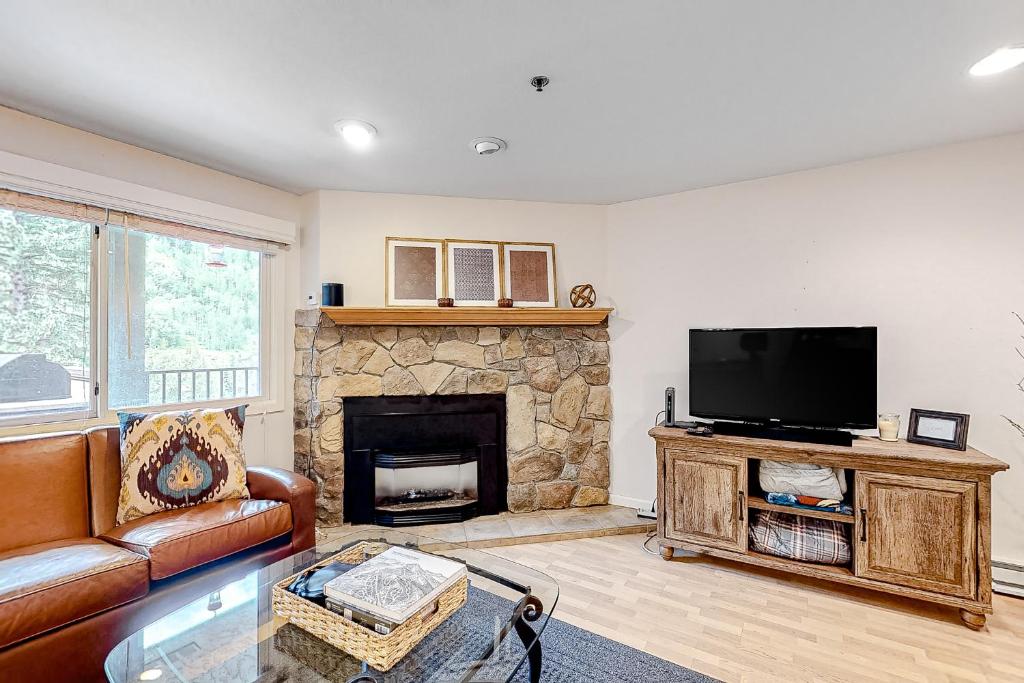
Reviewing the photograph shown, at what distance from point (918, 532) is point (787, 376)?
90 cm

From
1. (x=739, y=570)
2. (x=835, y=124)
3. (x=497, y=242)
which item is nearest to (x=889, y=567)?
(x=739, y=570)

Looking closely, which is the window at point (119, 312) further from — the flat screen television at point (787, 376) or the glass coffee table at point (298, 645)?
the flat screen television at point (787, 376)

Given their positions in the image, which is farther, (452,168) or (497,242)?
(497,242)

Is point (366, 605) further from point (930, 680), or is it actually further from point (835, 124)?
point (835, 124)

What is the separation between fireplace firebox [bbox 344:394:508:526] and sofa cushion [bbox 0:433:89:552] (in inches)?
54.4

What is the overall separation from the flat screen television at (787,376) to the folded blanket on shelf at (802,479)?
0.24 metres

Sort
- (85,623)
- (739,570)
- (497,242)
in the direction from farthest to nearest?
(497,242), (739,570), (85,623)

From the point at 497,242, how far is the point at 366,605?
2540 millimetres

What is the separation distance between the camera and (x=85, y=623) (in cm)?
164

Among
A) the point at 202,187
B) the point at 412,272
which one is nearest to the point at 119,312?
the point at 202,187

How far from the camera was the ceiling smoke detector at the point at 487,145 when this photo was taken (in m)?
2.43

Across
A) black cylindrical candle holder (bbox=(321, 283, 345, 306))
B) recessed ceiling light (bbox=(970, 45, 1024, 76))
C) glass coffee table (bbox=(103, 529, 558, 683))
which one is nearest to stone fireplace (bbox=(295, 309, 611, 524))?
black cylindrical candle holder (bbox=(321, 283, 345, 306))

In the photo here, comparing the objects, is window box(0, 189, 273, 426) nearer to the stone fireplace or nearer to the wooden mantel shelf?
the stone fireplace

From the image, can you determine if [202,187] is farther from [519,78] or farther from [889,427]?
[889,427]
